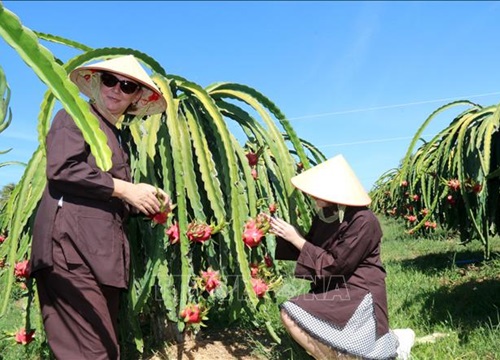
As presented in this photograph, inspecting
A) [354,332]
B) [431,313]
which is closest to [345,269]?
[354,332]

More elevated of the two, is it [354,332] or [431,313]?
[354,332]

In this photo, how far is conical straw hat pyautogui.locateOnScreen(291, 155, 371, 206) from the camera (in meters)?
2.35

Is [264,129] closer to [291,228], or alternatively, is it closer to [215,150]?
[215,150]

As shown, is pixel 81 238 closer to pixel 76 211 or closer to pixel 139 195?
pixel 76 211

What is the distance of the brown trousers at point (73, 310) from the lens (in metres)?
1.83

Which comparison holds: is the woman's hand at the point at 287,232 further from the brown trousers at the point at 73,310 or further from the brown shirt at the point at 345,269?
the brown trousers at the point at 73,310

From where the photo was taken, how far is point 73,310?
1.85m

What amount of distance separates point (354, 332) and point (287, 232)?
55cm

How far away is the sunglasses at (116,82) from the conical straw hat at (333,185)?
889 millimetres

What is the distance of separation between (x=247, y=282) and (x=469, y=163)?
2803mm

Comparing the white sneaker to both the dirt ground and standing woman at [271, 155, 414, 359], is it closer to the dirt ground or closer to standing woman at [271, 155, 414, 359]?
standing woman at [271, 155, 414, 359]

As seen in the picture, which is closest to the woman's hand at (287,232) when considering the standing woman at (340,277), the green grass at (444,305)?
the standing woman at (340,277)

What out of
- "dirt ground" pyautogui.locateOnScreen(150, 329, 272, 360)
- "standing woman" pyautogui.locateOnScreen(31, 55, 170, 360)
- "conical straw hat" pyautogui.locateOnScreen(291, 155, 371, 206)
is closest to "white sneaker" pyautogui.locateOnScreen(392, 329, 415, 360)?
"dirt ground" pyautogui.locateOnScreen(150, 329, 272, 360)

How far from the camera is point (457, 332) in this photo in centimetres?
301
